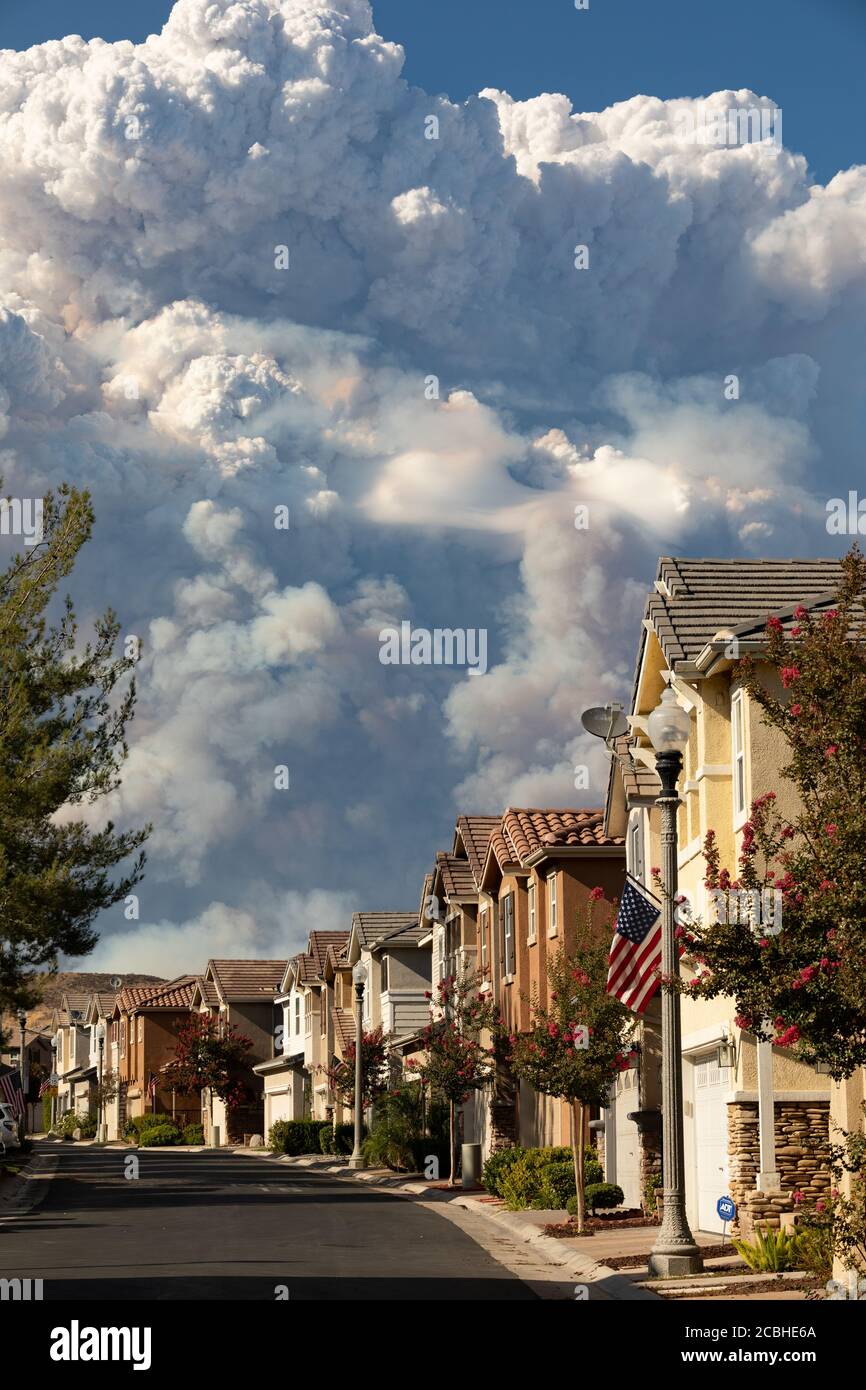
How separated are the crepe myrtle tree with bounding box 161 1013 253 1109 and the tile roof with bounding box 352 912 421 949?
1777 centimetres

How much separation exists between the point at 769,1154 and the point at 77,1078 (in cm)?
10623

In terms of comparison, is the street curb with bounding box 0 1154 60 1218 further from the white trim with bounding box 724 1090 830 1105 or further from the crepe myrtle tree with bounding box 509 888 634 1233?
the white trim with bounding box 724 1090 830 1105

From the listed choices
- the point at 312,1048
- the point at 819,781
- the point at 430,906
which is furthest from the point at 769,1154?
the point at 312,1048

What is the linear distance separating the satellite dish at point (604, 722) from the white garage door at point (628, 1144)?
5825 millimetres

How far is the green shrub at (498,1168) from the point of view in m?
34.9

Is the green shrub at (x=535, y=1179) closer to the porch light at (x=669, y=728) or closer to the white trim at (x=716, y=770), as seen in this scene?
the white trim at (x=716, y=770)

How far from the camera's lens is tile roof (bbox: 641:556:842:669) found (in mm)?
24906

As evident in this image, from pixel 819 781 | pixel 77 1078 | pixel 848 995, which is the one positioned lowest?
pixel 77 1078

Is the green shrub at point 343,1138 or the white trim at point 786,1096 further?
the green shrub at point 343,1138

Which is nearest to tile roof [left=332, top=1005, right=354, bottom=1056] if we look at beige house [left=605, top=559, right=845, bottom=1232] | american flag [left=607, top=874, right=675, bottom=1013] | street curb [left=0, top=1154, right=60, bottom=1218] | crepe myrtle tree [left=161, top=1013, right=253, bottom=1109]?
street curb [left=0, top=1154, right=60, bottom=1218]

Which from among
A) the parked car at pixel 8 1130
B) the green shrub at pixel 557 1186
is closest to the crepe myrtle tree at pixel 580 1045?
the green shrub at pixel 557 1186

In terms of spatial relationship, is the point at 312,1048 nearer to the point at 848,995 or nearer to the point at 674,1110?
the point at 674,1110

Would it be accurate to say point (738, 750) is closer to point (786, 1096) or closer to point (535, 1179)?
point (786, 1096)
